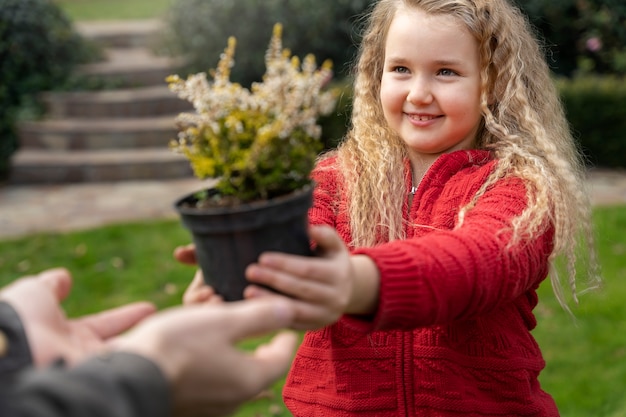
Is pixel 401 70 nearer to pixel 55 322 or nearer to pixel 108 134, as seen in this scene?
pixel 55 322

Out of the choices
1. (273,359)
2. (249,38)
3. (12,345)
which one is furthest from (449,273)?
(249,38)

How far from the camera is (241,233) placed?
1.52 meters

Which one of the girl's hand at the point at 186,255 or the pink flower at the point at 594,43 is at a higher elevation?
the girl's hand at the point at 186,255

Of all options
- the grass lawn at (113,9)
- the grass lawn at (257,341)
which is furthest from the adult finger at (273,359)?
the grass lawn at (113,9)

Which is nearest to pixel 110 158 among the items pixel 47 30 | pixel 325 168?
pixel 47 30

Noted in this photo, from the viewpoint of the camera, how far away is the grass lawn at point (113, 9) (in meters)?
15.1

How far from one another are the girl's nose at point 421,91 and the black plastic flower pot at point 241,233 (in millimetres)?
783

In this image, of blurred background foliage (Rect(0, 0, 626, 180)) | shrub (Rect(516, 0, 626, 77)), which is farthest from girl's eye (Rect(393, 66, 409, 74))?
shrub (Rect(516, 0, 626, 77))

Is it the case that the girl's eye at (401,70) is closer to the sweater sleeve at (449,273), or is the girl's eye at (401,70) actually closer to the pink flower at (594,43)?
the sweater sleeve at (449,273)

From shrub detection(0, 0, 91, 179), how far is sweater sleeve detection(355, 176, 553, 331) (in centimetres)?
839

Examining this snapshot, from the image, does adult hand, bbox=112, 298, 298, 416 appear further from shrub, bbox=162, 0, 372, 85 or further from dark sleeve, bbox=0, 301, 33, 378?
shrub, bbox=162, 0, 372, 85

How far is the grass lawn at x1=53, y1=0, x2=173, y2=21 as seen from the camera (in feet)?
49.5

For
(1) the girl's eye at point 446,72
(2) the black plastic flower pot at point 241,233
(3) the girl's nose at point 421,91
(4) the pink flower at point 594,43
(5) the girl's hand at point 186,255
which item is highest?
(1) the girl's eye at point 446,72

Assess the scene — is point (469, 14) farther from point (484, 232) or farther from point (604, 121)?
point (604, 121)
